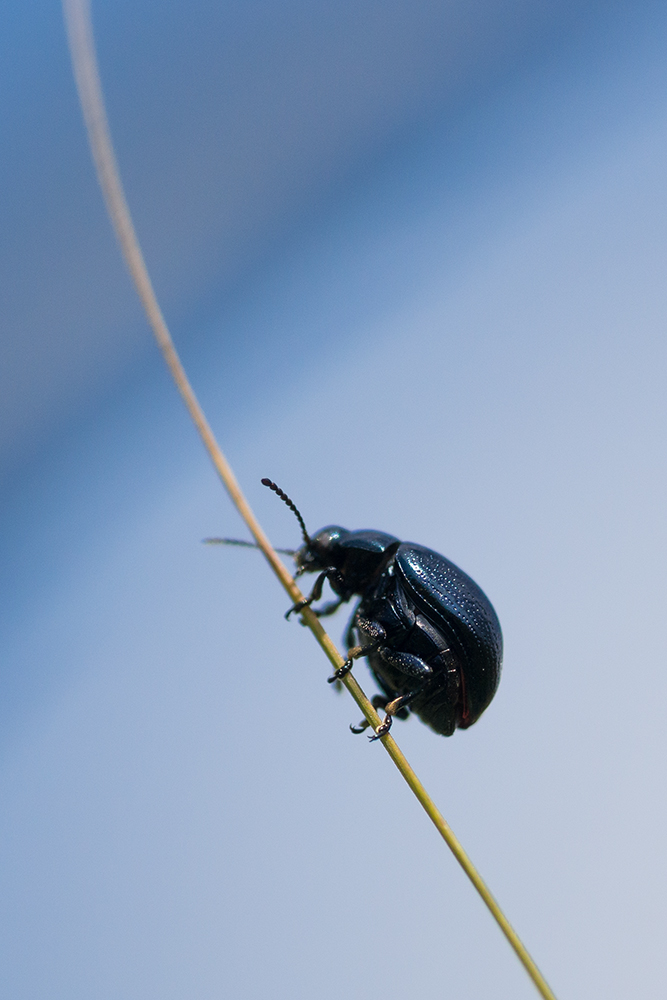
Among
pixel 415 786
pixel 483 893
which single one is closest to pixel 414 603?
pixel 415 786

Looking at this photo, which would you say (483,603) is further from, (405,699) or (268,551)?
(268,551)

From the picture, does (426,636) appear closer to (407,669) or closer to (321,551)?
(407,669)

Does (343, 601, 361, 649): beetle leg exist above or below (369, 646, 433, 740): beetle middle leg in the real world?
above

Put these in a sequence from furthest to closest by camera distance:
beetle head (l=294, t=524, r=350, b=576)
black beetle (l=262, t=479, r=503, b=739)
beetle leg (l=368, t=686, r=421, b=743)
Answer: beetle head (l=294, t=524, r=350, b=576)
black beetle (l=262, t=479, r=503, b=739)
beetle leg (l=368, t=686, r=421, b=743)

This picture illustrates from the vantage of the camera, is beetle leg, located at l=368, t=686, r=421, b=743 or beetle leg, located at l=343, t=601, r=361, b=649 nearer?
beetle leg, located at l=368, t=686, r=421, b=743

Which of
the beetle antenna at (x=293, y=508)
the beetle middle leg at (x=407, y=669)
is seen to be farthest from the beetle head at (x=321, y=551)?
the beetle middle leg at (x=407, y=669)

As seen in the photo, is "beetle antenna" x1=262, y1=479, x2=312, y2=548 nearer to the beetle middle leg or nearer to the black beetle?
the black beetle

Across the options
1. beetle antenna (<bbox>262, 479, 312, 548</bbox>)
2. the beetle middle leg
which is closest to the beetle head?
beetle antenna (<bbox>262, 479, 312, 548</bbox>)

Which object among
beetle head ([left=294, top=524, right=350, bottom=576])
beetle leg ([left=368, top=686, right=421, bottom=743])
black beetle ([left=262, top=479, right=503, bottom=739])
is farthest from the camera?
beetle head ([left=294, top=524, right=350, bottom=576])

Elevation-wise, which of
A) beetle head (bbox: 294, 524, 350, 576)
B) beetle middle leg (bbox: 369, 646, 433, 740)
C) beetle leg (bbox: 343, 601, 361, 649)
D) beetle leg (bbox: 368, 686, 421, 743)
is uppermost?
beetle head (bbox: 294, 524, 350, 576)
